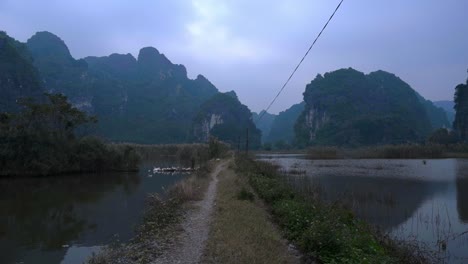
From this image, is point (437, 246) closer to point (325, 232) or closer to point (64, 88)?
point (325, 232)

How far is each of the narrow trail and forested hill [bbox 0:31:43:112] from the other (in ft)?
240

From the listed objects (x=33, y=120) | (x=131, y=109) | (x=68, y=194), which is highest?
(x=131, y=109)

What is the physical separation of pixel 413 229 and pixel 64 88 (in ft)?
405

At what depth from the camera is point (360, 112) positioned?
474 feet

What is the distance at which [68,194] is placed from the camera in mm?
27578

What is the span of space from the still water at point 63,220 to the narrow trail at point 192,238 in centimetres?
255

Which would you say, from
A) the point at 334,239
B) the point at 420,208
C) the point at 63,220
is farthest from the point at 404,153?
the point at 334,239

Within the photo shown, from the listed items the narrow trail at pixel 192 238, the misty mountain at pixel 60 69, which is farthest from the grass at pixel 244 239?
the misty mountain at pixel 60 69

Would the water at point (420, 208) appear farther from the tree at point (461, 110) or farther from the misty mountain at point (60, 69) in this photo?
the misty mountain at point (60, 69)

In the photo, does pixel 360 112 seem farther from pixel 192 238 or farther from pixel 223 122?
pixel 192 238

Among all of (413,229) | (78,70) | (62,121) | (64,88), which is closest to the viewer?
(413,229)

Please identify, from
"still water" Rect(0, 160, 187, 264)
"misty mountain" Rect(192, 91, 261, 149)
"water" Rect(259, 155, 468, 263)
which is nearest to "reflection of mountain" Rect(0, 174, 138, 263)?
"still water" Rect(0, 160, 187, 264)

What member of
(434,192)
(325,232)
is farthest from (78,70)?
(325,232)

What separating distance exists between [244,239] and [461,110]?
357 ft
